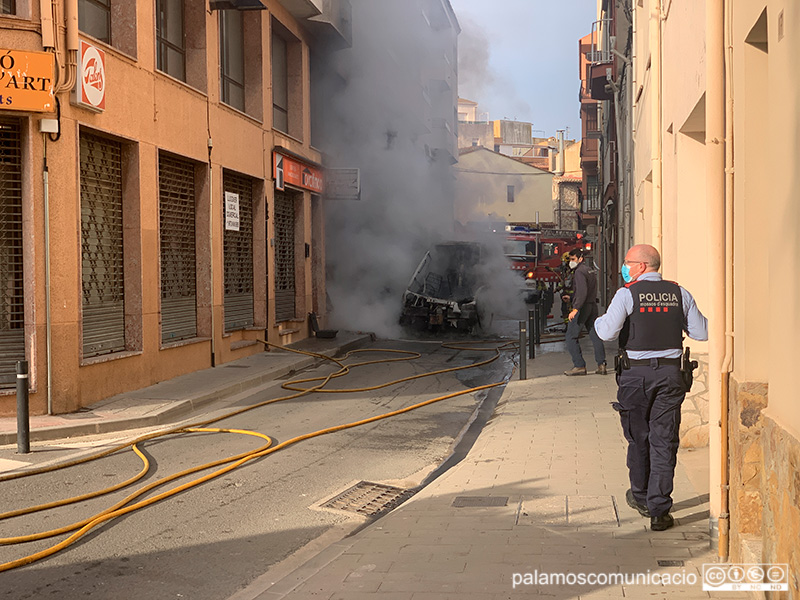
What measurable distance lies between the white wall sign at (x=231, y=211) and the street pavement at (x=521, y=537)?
649 centimetres

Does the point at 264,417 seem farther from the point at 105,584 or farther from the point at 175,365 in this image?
the point at 105,584

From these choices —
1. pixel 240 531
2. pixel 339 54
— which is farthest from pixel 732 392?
pixel 339 54

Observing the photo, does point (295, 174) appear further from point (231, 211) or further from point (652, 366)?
A: point (652, 366)

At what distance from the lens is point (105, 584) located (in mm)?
4391

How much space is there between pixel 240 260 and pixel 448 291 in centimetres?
608

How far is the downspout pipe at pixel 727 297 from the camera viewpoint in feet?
13.5

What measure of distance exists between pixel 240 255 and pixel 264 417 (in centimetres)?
648

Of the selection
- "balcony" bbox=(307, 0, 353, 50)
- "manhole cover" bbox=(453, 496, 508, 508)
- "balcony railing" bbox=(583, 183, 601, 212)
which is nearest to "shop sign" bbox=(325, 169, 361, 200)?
"balcony" bbox=(307, 0, 353, 50)

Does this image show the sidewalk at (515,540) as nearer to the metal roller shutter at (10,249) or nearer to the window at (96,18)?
the metal roller shutter at (10,249)

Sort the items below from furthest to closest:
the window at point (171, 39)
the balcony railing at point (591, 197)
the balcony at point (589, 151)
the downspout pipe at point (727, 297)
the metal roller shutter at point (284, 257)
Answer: the balcony at point (589, 151), the balcony railing at point (591, 197), the metal roller shutter at point (284, 257), the window at point (171, 39), the downspout pipe at point (727, 297)

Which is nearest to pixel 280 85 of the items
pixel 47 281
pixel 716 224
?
pixel 47 281

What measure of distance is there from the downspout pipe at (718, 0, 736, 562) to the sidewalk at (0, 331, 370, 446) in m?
6.62

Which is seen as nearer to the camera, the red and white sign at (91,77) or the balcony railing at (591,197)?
the red and white sign at (91,77)

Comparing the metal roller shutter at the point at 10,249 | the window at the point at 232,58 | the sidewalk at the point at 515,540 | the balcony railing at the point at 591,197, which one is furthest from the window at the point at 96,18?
the balcony railing at the point at 591,197
